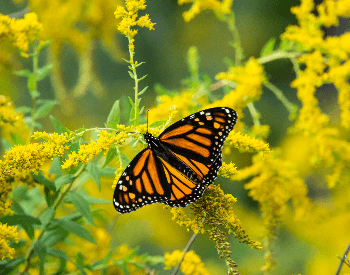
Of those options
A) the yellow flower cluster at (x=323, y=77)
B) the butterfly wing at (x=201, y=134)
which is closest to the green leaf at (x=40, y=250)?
the butterfly wing at (x=201, y=134)

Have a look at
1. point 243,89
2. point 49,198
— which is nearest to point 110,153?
point 49,198

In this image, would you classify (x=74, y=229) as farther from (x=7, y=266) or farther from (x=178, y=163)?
(x=178, y=163)

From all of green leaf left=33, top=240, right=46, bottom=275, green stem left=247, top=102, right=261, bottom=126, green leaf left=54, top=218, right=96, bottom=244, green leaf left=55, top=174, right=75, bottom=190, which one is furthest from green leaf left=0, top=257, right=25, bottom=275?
green stem left=247, top=102, right=261, bottom=126

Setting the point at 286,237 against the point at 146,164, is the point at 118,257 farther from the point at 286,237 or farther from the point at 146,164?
the point at 286,237

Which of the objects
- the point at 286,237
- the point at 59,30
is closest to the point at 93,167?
the point at 59,30

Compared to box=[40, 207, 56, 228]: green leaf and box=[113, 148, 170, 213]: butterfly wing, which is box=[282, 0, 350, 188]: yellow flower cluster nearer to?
box=[113, 148, 170, 213]: butterfly wing

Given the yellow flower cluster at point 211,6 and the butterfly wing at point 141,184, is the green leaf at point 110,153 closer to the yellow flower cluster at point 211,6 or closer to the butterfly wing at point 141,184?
the butterfly wing at point 141,184
